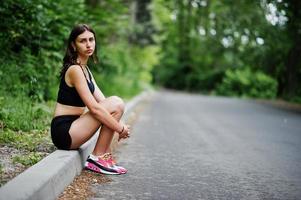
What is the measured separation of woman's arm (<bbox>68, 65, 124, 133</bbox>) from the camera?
5.52 meters

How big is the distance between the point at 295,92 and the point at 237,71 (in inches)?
749

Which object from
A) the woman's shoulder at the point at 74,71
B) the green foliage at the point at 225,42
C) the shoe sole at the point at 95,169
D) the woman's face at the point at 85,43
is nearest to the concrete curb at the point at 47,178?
the shoe sole at the point at 95,169

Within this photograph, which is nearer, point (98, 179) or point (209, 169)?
point (98, 179)

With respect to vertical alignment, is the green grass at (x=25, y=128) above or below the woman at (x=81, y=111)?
below

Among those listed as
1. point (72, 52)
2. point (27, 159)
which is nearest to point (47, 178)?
point (27, 159)

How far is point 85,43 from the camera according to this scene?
225 inches

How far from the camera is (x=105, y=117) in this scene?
5551mm

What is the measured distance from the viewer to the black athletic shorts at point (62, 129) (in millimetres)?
5531

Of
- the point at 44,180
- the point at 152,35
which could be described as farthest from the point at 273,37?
the point at 44,180

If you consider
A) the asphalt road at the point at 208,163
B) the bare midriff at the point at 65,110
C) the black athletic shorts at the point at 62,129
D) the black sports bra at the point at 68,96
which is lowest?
the asphalt road at the point at 208,163

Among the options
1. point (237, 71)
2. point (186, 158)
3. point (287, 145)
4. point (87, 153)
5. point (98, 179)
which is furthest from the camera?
point (237, 71)

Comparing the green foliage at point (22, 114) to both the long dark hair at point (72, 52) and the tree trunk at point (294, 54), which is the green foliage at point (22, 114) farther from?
the tree trunk at point (294, 54)

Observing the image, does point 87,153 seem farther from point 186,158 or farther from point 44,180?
point 44,180

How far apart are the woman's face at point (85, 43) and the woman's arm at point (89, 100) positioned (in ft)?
0.78
